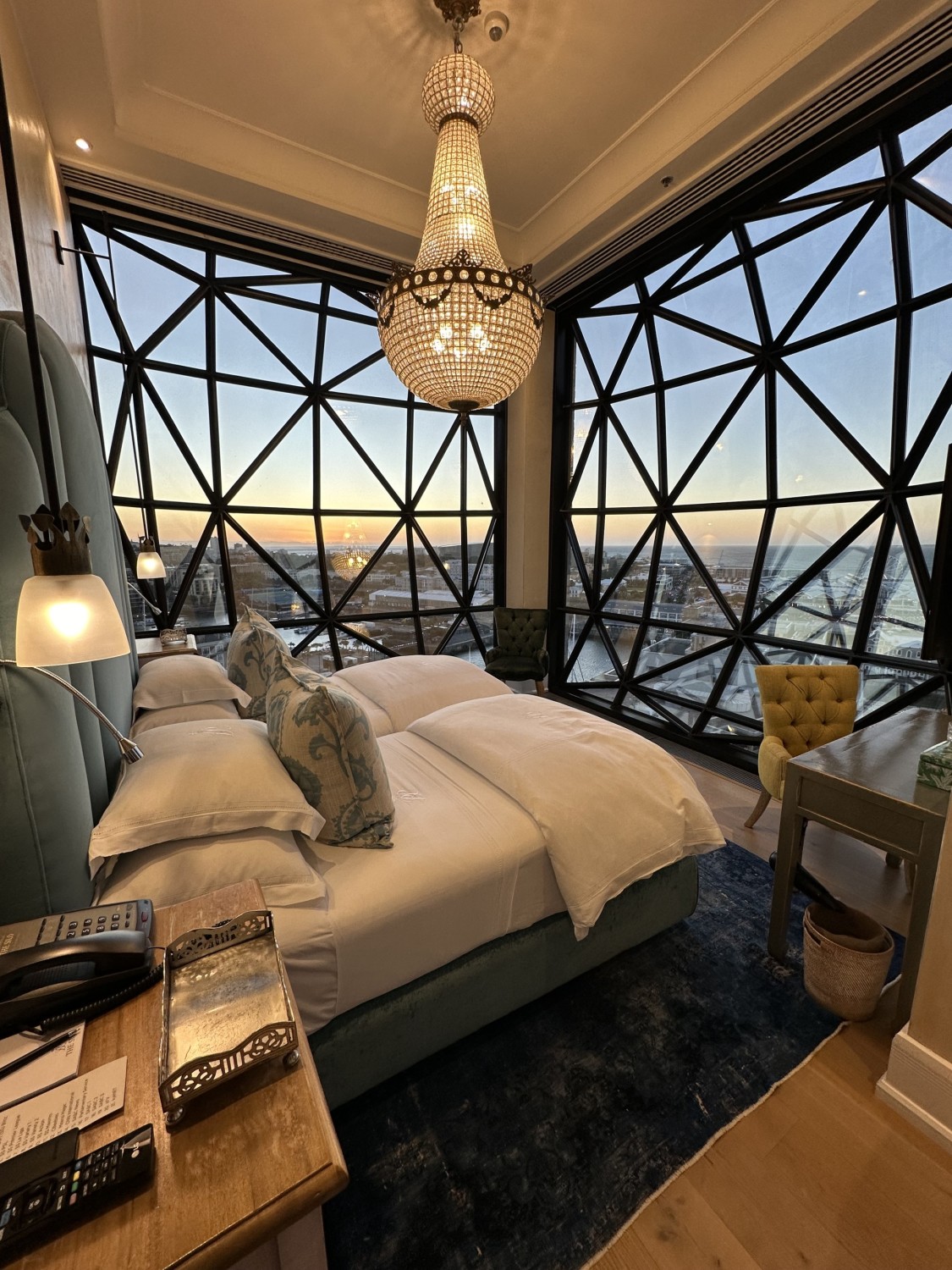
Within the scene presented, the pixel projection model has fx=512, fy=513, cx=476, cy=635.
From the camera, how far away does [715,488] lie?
4203 millimetres

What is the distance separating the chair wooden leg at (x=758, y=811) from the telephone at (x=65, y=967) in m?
3.08

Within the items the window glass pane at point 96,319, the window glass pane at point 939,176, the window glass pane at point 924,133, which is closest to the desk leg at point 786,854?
the window glass pane at point 939,176

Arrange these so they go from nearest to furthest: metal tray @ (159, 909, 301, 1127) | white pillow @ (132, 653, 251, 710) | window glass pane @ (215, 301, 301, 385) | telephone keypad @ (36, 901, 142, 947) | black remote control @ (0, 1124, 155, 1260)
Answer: black remote control @ (0, 1124, 155, 1260), metal tray @ (159, 909, 301, 1127), telephone keypad @ (36, 901, 142, 947), white pillow @ (132, 653, 251, 710), window glass pane @ (215, 301, 301, 385)

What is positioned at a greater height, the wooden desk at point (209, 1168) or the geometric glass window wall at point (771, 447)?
the geometric glass window wall at point (771, 447)

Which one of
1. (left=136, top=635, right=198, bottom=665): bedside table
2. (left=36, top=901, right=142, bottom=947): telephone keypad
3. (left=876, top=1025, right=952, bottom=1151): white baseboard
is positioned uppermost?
(left=136, top=635, right=198, bottom=665): bedside table

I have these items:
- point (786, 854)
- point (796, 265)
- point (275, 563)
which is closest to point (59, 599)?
point (786, 854)

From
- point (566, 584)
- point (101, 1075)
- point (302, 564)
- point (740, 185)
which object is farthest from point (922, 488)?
point (302, 564)

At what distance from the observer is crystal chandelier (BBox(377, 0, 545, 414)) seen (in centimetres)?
212

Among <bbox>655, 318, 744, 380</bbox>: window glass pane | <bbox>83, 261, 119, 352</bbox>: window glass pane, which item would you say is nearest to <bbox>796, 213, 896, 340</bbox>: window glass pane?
<bbox>655, 318, 744, 380</bbox>: window glass pane

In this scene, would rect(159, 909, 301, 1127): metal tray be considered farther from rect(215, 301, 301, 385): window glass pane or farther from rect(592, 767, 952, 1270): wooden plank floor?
rect(215, 301, 301, 385): window glass pane

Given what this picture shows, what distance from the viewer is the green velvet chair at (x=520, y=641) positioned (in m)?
5.20

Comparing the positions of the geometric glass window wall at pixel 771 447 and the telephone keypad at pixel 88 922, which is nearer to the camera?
the telephone keypad at pixel 88 922

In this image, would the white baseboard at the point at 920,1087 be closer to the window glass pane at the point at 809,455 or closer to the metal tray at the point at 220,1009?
the metal tray at the point at 220,1009

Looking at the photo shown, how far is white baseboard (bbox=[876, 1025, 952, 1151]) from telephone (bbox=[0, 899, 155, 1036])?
82.5 inches
